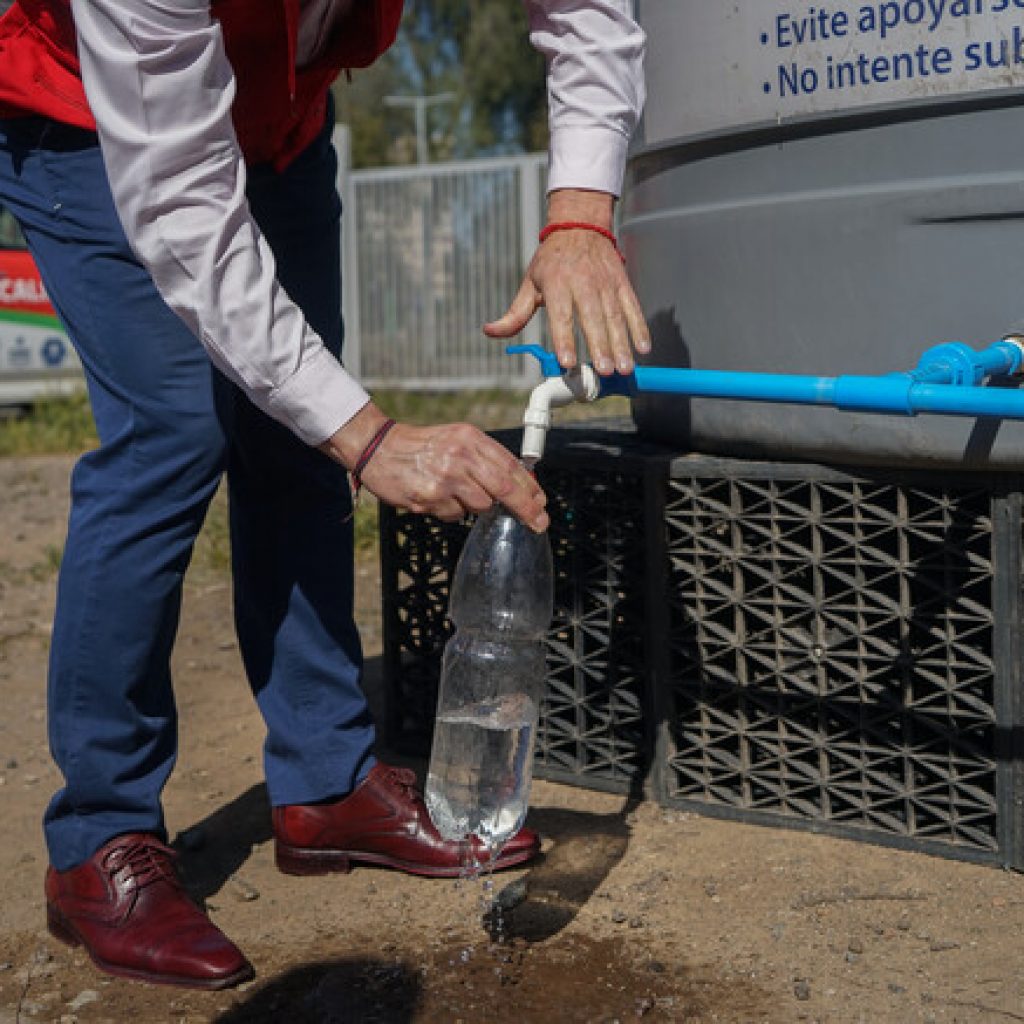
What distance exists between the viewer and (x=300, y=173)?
263cm

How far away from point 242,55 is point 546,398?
663 millimetres

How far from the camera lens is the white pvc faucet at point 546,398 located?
226 cm

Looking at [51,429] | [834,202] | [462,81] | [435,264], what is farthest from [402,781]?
[462,81]

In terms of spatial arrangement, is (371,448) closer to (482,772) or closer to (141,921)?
(482,772)

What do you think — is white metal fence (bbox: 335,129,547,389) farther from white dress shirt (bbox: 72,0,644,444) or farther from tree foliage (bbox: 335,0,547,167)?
tree foliage (bbox: 335,0,547,167)

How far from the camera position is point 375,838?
2795 millimetres

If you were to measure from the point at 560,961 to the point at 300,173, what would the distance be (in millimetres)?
1337

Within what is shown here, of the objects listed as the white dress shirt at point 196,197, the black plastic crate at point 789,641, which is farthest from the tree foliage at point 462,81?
the white dress shirt at point 196,197

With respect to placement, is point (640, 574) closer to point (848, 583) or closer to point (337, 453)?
point (848, 583)

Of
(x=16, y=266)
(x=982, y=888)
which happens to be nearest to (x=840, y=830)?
(x=982, y=888)

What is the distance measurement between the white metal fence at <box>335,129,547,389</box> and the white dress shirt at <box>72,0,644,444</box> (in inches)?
435

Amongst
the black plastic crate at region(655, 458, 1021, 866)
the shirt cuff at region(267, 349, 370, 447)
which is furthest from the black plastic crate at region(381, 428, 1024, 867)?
the shirt cuff at region(267, 349, 370, 447)

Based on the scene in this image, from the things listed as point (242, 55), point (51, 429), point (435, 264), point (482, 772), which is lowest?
point (51, 429)

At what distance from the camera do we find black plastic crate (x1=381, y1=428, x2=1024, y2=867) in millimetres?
2574
